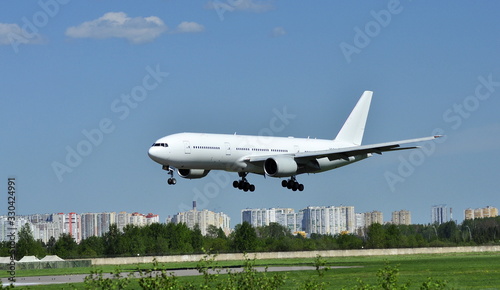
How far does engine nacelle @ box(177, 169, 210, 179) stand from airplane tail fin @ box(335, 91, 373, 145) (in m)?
19.0

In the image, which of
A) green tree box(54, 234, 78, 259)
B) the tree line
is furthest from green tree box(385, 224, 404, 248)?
green tree box(54, 234, 78, 259)

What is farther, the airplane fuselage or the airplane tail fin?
the airplane tail fin

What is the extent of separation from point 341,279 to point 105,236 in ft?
398

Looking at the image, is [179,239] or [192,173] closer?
[192,173]

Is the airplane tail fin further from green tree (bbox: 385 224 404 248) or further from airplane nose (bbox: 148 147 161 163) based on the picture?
green tree (bbox: 385 224 404 248)

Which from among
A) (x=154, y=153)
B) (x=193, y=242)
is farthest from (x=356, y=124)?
(x=193, y=242)

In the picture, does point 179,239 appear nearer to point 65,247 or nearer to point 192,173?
point 65,247

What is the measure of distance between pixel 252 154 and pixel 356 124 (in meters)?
21.0

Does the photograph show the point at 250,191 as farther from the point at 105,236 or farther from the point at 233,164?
the point at 105,236

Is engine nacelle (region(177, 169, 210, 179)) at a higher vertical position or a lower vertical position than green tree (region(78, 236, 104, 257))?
higher

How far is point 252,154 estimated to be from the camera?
69.6 meters

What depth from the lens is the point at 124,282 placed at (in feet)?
86.3

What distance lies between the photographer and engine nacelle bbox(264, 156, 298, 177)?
69062 millimetres

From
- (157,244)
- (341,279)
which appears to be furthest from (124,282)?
(157,244)
